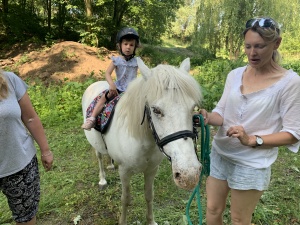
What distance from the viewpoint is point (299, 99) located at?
4.35 feet

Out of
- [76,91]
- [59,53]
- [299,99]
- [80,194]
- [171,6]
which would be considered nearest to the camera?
[299,99]

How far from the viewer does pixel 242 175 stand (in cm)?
153

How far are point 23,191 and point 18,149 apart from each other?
0.95ft

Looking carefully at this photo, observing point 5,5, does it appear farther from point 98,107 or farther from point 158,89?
point 158,89

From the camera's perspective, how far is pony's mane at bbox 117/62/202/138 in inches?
57.4

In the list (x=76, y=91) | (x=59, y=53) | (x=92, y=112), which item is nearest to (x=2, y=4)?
(x=59, y=53)

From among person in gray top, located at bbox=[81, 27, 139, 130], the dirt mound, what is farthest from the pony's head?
the dirt mound

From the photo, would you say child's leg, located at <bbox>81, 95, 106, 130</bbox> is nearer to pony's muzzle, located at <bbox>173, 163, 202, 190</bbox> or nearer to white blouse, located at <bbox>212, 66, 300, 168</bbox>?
white blouse, located at <bbox>212, 66, 300, 168</bbox>

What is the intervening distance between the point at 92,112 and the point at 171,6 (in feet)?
40.7

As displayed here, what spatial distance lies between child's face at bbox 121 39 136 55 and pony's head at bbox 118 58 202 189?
1.44 meters

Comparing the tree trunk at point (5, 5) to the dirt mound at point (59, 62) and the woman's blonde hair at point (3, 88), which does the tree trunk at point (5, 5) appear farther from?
the woman's blonde hair at point (3, 88)

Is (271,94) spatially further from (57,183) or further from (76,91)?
(76,91)

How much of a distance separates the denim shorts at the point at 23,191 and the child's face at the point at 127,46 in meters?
1.72

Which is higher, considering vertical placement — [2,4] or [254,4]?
[254,4]
